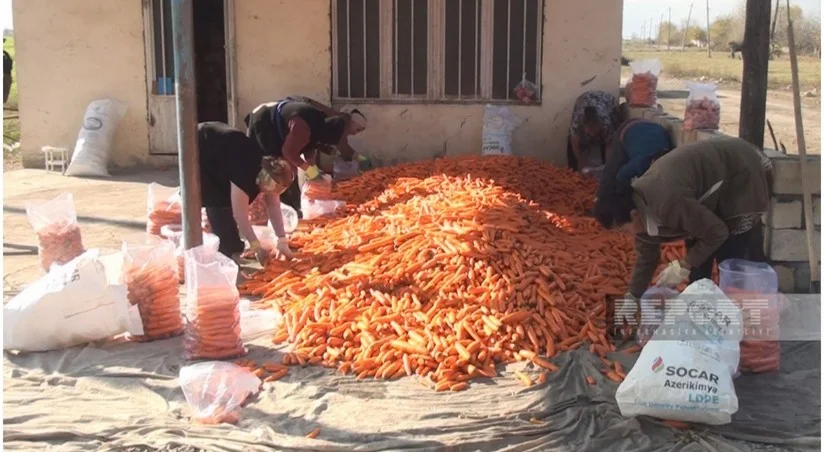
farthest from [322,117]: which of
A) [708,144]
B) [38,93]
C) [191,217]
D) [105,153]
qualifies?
[38,93]

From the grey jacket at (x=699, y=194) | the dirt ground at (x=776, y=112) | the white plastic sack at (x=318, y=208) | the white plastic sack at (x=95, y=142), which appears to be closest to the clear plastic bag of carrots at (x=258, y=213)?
the white plastic sack at (x=318, y=208)

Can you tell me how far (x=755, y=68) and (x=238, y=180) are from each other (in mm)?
4096

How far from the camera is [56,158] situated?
34.2 feet

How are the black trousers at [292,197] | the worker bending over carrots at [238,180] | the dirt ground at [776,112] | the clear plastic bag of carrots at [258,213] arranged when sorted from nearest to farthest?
the worker bending over carrots at [238,180], the clear plastic bag of carrots at [258,213], the black trousers at [292,197], the dirt ground at [776,112]

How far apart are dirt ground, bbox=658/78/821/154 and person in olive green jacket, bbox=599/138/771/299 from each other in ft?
28.2

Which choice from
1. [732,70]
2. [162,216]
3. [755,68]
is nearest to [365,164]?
[162,216]

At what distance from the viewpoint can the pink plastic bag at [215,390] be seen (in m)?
3.82

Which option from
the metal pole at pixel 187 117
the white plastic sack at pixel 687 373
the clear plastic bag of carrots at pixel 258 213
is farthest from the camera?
the clear plastic bag of carrots at pixel 258 213

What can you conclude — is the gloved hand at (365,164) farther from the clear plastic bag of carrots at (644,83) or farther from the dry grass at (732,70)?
the dry grass at (732,70)

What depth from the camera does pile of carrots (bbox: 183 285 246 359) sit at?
175 inches

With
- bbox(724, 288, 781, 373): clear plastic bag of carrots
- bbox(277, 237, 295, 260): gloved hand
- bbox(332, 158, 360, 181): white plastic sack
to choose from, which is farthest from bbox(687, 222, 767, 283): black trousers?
bbox(332, 158, 360, 181): white plastic sack

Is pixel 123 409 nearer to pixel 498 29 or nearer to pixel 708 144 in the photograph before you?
pixel 708 144

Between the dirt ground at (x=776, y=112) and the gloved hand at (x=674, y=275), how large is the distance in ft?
28.4

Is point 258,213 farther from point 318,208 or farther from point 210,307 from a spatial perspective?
point 210,307
